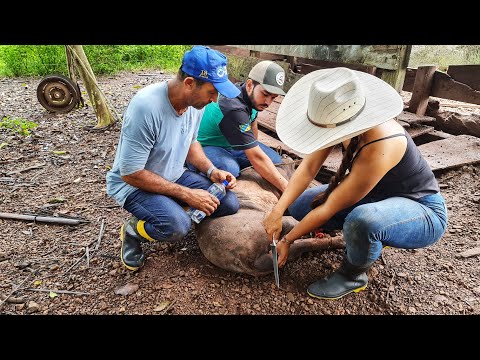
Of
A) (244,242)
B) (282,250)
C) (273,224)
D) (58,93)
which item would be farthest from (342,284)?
(58,93)

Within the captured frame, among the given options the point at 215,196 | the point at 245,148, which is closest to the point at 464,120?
the point at 245,148

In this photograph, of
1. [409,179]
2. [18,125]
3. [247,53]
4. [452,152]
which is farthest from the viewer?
[247,53]

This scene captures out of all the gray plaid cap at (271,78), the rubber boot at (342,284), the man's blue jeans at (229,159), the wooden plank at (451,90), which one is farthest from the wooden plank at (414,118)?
the rubber boot at (342,284)

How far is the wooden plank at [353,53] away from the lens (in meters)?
4.14

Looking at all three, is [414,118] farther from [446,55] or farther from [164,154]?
[164,154]

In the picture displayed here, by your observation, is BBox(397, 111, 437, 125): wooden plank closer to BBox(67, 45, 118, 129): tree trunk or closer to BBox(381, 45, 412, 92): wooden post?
BBox(381, 45, 412, 92): wooden post

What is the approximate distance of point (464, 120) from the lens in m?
4.63

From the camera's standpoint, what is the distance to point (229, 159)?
350cm

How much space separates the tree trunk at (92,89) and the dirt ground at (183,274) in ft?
7.05

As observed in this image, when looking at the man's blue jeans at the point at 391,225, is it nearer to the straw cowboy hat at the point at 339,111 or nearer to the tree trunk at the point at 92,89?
the straw cowboy hat at the point at 339,111

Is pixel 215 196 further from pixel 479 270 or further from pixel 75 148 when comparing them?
pixel 75 148

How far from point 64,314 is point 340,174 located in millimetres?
1939

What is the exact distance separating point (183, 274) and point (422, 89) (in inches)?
147

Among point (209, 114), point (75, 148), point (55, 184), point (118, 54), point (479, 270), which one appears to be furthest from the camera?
point (118, 54)
